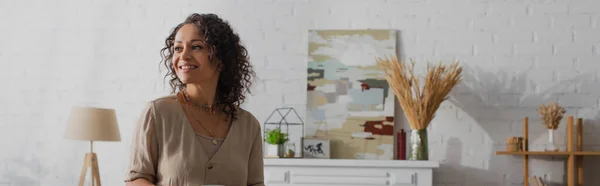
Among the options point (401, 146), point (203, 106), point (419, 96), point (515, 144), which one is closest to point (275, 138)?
point (401, 146)

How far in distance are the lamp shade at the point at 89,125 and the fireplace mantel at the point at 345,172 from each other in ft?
3.38

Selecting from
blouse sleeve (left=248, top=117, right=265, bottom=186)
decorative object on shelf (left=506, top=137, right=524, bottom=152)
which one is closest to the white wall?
decorative object on shelf (left=506, top=137, right=524, bottom=152)

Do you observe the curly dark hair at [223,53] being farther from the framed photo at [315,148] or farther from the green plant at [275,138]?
the framed photo at [315,148]

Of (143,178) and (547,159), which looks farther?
(547,159)

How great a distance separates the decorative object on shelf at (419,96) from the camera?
17.1 ft

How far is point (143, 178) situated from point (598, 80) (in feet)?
13.7

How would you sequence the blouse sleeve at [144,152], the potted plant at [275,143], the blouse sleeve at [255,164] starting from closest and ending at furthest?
1. the blouse sleeve at [144,152]
2. the blouse sleeve at [255,164]
3. the potted plant at [275,143]

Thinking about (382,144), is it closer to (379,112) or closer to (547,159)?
(379,112)

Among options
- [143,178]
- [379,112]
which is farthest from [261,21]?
[143,178]

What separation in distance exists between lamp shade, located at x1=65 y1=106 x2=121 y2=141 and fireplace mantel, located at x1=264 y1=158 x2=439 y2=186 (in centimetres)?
103

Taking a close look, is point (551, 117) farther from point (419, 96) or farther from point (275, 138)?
Answer: point (275, 138)

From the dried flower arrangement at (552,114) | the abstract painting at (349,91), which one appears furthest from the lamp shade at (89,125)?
the dried flower arrangement at (552,114)

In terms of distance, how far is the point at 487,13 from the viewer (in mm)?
5570

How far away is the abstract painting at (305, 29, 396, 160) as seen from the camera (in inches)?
218
